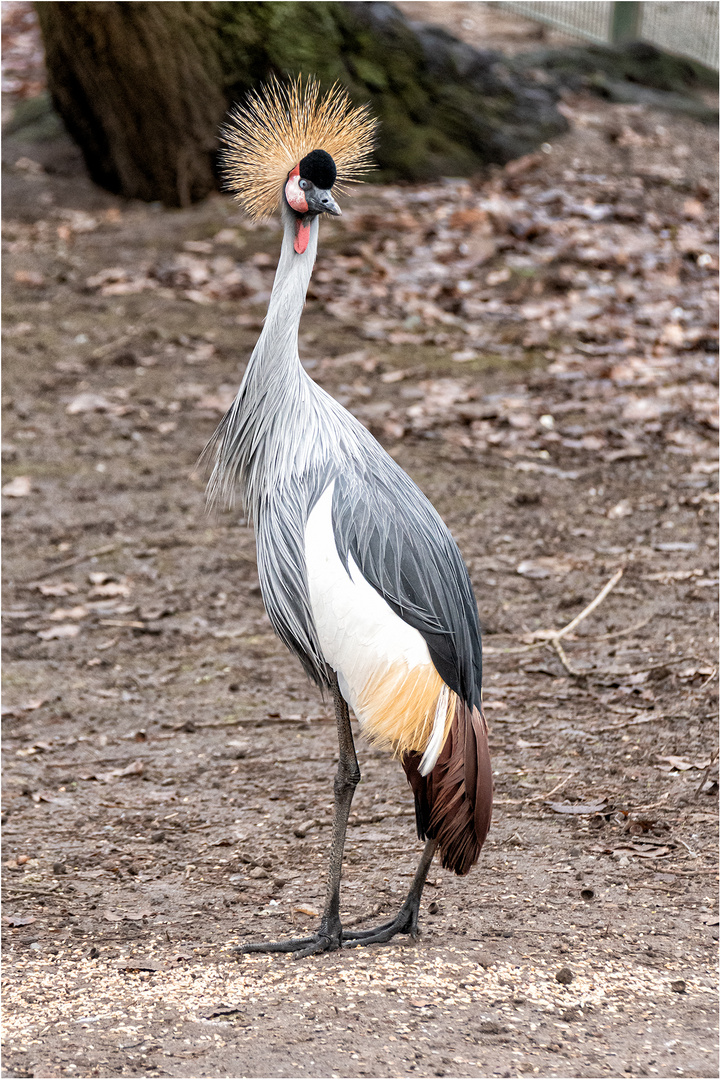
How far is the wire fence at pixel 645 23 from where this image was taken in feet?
36.8

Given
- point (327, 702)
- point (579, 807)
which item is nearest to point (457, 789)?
point (579, 807)

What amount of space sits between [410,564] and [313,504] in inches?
12.7

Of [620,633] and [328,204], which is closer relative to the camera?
[328,204]

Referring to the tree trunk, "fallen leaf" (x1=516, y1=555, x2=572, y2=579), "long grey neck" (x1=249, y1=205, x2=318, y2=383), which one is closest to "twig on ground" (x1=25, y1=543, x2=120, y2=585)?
"fallen leaf" (x1=516, y1=555, x2=572, y2=579)

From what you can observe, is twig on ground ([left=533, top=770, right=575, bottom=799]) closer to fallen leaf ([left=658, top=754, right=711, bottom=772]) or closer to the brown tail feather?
fallen leaf ([left=658, top=754, right=711, bottom=772])

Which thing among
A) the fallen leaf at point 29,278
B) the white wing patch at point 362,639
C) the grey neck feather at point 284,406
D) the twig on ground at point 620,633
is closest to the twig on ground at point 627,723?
the twig on ground at point 620,633

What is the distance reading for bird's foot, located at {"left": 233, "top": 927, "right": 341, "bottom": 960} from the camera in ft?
10.3

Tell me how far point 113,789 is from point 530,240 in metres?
6.30

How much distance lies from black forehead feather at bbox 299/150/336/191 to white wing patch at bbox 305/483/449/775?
99 cm

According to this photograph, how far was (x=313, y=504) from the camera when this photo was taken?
307 cm

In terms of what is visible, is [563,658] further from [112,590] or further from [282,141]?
[282,141]

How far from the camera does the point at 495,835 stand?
12.2 feet

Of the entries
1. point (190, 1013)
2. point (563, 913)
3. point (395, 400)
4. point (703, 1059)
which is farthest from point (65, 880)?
point (395, 400)

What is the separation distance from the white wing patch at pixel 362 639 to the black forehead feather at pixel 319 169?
0.99 m
